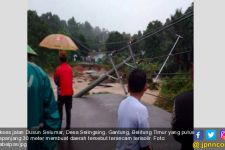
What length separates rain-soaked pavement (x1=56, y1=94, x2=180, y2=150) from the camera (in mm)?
2416

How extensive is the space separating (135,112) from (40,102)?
39cm

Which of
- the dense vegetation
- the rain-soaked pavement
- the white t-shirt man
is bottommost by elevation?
the rain-soaked pavement

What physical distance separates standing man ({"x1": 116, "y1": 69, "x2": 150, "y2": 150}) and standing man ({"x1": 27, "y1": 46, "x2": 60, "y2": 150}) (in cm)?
29

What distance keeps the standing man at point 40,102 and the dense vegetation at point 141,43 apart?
1.16 meters

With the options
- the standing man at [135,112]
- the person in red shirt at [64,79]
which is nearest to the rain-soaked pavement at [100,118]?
the person in red shirt at [64,79]

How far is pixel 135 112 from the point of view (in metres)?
1.49

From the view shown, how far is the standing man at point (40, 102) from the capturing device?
1459 mm
